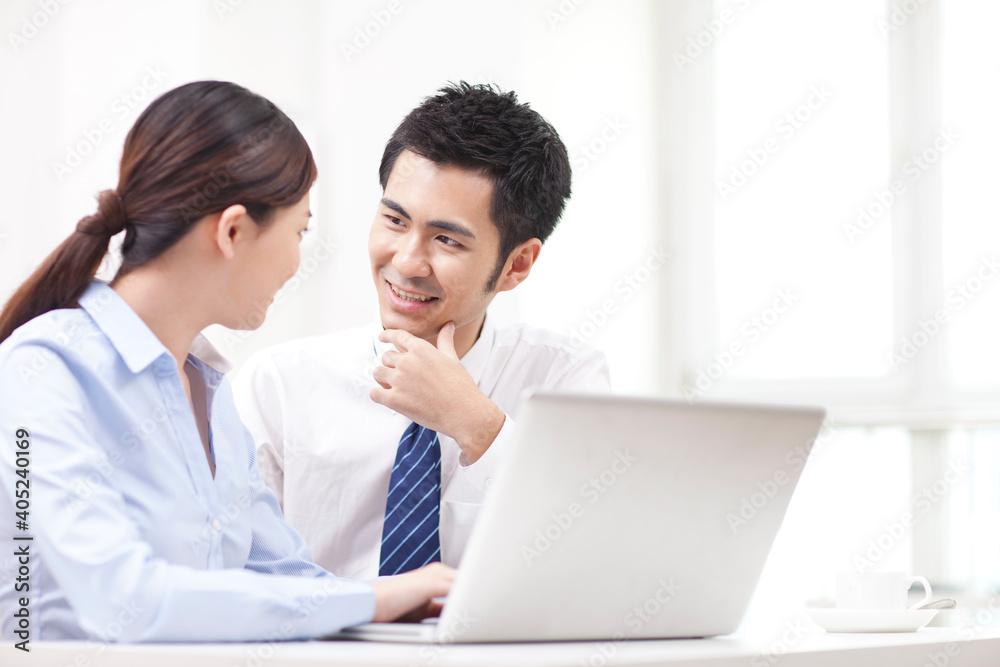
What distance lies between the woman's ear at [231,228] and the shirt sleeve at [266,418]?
66 cm

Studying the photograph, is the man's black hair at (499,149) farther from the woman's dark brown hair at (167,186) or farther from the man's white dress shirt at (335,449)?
the woman's dark brown hair at (167,186)

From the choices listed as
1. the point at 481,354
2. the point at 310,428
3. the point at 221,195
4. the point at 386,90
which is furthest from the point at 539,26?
the point at 221,195

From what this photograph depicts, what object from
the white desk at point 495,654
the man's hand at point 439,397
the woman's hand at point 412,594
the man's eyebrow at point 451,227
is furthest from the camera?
the man's eyebrow at point 451,227

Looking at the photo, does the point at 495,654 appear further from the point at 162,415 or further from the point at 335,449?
the point at 335,449

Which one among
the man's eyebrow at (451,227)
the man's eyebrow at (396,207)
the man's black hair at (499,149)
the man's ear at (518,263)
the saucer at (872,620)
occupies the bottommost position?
the saucer at (872,620)

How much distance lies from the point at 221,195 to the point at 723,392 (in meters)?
2.96

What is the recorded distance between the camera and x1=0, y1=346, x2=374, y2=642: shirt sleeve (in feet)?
2.45

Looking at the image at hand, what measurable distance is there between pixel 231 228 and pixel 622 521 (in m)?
0.49

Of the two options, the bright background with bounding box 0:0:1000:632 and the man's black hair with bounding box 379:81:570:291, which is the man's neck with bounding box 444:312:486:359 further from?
the bright background with bounding box 0:0:1000:632

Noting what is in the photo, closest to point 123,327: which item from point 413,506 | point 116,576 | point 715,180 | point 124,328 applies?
point 124,328

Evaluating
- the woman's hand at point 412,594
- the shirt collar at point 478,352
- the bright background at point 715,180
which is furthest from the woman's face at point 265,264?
the bright background at point 715,180

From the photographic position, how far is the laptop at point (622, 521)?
0.72 meters

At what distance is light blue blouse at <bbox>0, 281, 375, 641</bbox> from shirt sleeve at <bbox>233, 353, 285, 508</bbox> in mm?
555

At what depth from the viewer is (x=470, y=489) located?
4.95 feet
